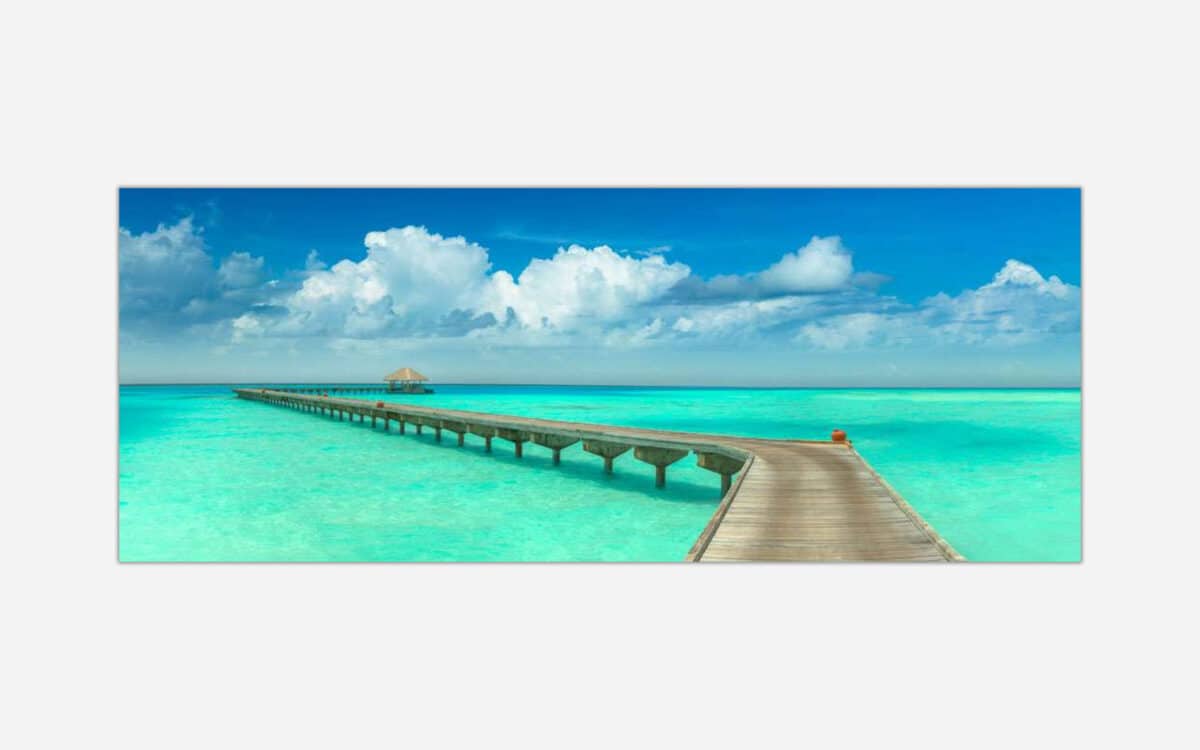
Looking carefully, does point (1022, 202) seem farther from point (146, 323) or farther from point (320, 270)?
point (146, 323)

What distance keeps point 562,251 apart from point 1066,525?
9.31m

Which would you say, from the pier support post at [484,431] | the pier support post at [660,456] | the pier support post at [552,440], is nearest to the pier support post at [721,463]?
the pier support post at [660,456]

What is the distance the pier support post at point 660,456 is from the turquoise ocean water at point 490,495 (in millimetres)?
400

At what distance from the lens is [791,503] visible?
6852 millimetres

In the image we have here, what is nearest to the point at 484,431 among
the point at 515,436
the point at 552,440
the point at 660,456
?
the point at 515,436

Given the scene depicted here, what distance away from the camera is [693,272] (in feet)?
31.1

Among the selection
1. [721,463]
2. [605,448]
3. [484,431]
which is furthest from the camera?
[484,431]

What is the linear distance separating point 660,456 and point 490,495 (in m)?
3.49

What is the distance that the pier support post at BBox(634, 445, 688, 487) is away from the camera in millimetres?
11952

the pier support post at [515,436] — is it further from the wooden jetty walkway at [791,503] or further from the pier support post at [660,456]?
the pier support post at [660,456]

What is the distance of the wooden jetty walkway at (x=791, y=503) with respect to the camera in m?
5.33

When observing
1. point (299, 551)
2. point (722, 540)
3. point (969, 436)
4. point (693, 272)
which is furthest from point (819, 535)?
point (969, 436)

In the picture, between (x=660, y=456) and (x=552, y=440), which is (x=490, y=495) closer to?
(x=552, y=440)

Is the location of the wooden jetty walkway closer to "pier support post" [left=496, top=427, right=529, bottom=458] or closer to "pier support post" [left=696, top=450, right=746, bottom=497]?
"pier support post" [left=696, top=450, right=746, bottom=497]
